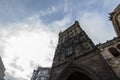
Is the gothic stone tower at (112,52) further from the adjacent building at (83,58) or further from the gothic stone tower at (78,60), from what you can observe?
the gothic stone tower at (78,60)

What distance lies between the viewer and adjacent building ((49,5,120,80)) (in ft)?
41.3

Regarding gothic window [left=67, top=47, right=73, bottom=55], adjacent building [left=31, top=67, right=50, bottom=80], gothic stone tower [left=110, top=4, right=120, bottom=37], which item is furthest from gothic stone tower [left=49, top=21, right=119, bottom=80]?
adjacent building [left=31, top=67, right=50, bottom=80]

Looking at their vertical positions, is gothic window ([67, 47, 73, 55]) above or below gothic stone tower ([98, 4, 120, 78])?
above

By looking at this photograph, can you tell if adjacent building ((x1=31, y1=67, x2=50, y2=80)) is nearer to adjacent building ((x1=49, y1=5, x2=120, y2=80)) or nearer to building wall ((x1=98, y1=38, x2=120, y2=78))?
adjacent building ((x1=49, y1=5, x2=120, y2=80))

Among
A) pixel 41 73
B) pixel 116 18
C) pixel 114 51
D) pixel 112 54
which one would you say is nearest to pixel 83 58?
pixel 112 54

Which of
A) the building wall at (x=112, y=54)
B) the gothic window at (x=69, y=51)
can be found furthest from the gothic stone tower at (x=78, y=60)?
the building wall at (x=112, y=54)

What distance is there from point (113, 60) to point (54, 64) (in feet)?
26.5

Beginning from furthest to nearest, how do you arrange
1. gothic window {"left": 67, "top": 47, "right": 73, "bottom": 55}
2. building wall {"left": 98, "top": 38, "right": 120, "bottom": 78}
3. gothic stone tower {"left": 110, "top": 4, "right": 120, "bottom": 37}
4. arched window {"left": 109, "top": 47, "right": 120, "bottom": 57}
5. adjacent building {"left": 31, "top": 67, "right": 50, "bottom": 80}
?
adjacent building {"left": 31, "top": 67, "right": 50, "bottom": 80}
gothic stone tower {"left": 110, "top": 4, "right": 120, "bottom": 37}
gothic window {"left": 67, "top": 47, "right": 73, "bottom": 55}
arched window {"left": 109, "top": 47, "right": 120, "bottom": 57}
building wall {"left": 98, "top": 38, "right": 120, "bottom": 78}

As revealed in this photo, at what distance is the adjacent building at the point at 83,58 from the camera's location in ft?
41.3

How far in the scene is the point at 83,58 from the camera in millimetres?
15008

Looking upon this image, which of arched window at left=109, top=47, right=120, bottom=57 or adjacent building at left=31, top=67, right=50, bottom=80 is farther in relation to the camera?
adjacent building at left=31, top=67, right=50, bottom=80

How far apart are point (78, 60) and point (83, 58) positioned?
2.23 feet

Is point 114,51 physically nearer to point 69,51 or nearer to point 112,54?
point 112,54

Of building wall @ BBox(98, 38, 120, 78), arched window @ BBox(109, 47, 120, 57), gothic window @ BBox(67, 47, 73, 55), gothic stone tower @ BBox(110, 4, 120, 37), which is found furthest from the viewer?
gothic stone tower @ BBox(110, 4, 120, 37)
